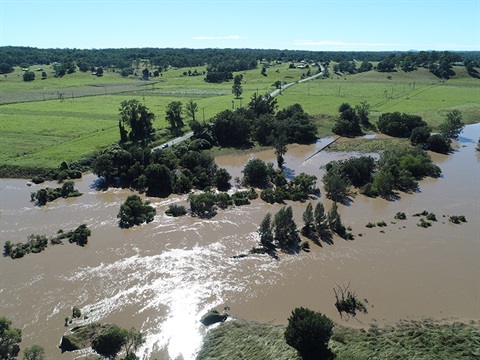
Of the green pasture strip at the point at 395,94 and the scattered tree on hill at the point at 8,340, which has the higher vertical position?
the green pasture strip at the point at 395,94

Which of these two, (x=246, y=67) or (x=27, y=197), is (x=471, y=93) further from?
(x=27, y=197)

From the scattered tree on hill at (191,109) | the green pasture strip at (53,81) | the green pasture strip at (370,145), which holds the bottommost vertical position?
the green pasture strip at (370,145)

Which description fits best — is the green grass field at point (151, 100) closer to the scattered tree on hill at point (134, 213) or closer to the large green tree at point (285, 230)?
the scattered tree on hill at point (134, 213)

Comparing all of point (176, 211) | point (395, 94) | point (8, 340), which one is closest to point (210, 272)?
point (176, 211)

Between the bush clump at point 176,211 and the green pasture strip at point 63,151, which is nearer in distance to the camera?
the bush clump at point 176,211

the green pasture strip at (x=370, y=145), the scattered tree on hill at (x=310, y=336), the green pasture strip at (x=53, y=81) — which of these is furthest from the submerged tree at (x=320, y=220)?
A: the green pasture strip at (x=53, y=81)

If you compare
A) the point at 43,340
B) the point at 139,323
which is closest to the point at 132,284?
the point at 139,323

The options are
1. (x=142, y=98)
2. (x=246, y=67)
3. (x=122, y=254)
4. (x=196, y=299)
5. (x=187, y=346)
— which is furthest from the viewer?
(x=246, y=67)

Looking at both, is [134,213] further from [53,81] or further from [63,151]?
[53,81]
